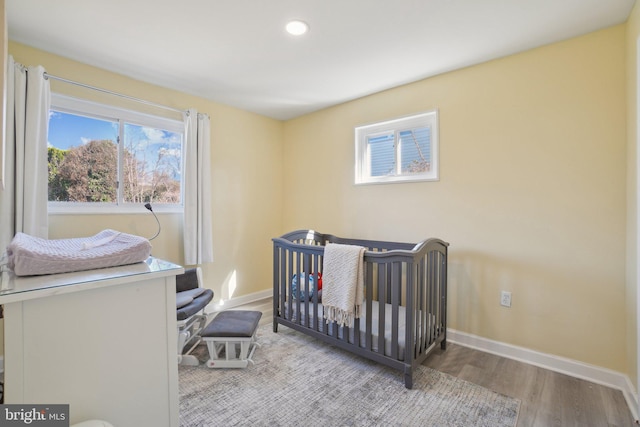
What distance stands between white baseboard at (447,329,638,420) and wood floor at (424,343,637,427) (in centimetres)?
4

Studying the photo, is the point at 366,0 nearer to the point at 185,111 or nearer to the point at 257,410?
the point at 185,111

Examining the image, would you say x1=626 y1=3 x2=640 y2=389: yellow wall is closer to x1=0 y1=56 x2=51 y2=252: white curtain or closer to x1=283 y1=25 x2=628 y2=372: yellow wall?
x1=283 y1=25 x2=628 y2=372: yellow wall

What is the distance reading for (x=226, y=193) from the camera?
10.8ft

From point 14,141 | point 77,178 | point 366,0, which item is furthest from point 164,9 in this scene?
point 77,178

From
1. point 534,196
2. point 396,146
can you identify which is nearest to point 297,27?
point 396,146

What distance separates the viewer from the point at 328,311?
214 cm

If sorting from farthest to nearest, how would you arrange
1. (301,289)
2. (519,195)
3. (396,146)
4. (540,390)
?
(396,146)
(301,289)
(519,195)
(540,390)

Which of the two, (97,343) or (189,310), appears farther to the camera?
(189,310)

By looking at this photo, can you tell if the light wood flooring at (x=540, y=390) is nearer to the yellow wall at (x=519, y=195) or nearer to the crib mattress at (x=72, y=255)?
the yellow wall at (x=519, y=195)

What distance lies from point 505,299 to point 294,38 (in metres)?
2.42

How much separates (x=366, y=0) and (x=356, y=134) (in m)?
1.54

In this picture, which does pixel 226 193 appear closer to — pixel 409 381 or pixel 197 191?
pixel 197 191

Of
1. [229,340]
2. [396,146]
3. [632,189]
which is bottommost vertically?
[229,340]

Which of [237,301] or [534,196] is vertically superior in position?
[534,196]
